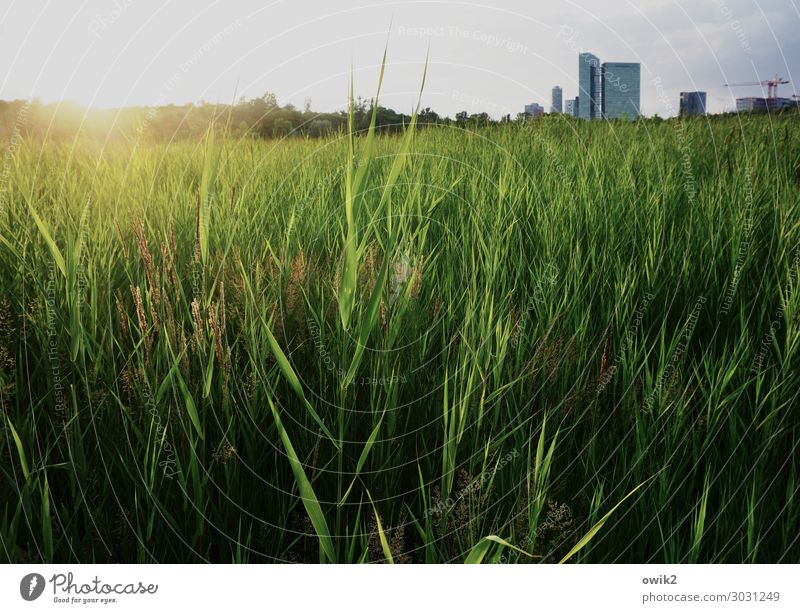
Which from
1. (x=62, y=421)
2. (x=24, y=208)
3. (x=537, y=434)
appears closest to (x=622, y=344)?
(x=537, y=434)

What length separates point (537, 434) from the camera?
36.1 inches

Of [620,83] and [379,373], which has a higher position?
[620,83]

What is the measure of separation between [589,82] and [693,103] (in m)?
0.28

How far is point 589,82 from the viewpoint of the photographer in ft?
3.76

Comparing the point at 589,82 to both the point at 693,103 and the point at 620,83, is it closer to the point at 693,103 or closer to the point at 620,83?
the point at 620,83

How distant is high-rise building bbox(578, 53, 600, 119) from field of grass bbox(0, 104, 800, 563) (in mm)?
249
